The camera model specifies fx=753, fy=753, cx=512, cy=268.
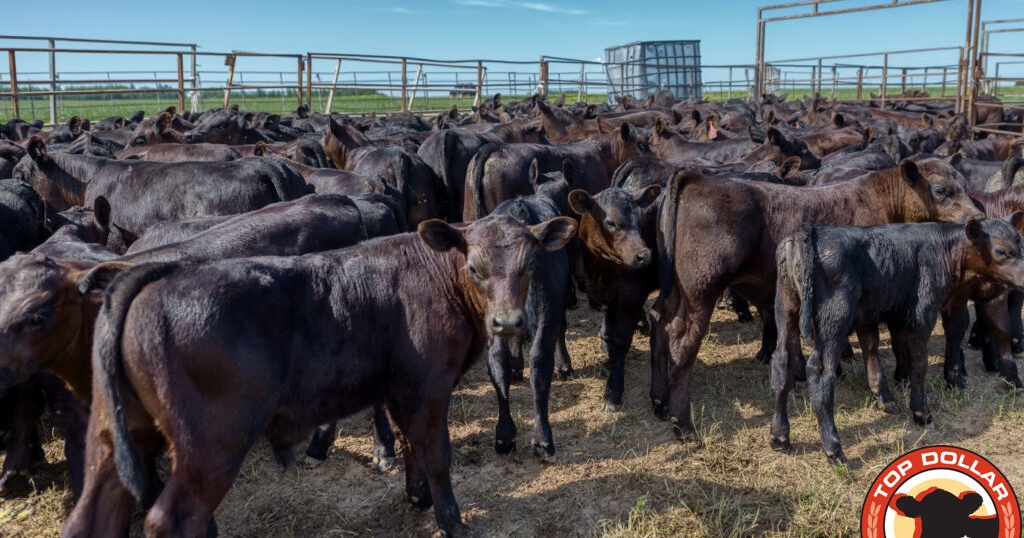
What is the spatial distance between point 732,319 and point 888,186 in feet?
6.93

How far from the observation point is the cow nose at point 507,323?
330 centimetres

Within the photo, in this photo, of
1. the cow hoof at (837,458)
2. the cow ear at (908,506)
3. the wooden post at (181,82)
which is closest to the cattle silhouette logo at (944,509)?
the cow ear at (908,506)

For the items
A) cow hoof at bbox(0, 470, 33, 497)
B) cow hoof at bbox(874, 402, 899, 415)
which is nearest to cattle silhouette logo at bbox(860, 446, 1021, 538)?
cow hoof at bbox(874, 402, 899, 415)

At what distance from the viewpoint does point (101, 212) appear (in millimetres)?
5367

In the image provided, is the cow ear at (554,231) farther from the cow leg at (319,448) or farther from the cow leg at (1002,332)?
the cow leg at (1002,332)

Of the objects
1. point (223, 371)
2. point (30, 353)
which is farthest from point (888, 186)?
point (30, 353)

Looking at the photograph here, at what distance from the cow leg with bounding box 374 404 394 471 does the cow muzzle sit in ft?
4.35

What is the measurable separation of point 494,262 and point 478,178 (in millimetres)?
4072

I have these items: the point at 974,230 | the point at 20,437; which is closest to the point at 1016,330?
the point at 974,230

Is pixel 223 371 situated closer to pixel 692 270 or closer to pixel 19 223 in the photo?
pixel 692 270

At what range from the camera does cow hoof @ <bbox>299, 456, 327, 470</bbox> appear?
4.37m

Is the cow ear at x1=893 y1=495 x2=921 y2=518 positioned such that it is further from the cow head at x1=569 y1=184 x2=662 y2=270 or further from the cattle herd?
the cow head at x1=569 y1=184 x2=662 y2=270

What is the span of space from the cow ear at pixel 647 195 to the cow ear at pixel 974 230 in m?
1.93

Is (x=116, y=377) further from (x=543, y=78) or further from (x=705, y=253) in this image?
(x=543, y=78)
